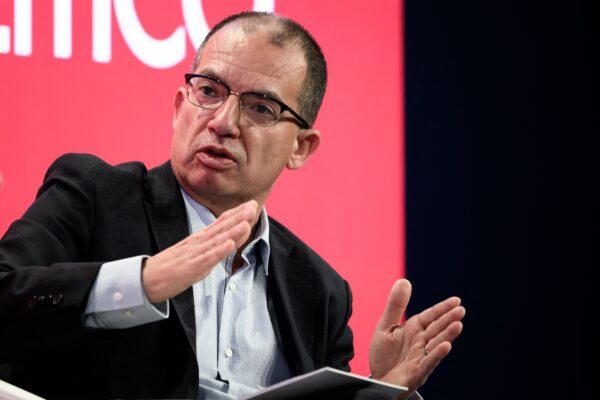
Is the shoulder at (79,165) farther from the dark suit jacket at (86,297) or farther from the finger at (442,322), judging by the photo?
the finger at (442,322)

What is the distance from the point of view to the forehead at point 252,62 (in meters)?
2.11

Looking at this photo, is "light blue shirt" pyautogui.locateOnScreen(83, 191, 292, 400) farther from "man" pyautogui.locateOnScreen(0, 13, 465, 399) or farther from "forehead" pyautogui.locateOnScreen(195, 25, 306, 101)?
"forehead" pyautogui.locateOnScreen(195, 25, 306, 101)

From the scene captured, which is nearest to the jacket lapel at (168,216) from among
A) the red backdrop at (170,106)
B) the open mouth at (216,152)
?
the open mouth at (216,152)

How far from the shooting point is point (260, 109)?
2.15 metres

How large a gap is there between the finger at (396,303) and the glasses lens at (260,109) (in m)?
0.49

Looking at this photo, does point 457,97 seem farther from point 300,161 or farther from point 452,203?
point 300,161

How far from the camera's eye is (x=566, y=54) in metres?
3.69

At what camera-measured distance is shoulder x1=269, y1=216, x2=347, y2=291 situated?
88.5 inches

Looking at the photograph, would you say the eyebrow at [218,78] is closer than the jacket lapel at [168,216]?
No

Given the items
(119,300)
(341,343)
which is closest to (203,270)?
(119,300)

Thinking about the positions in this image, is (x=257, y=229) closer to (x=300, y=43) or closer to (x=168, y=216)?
(x=168, y=216)

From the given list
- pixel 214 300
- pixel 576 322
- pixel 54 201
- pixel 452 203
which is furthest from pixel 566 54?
pixel 54 201

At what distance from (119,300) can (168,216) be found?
47 centimetres

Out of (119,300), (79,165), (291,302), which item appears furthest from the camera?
(291,302)
